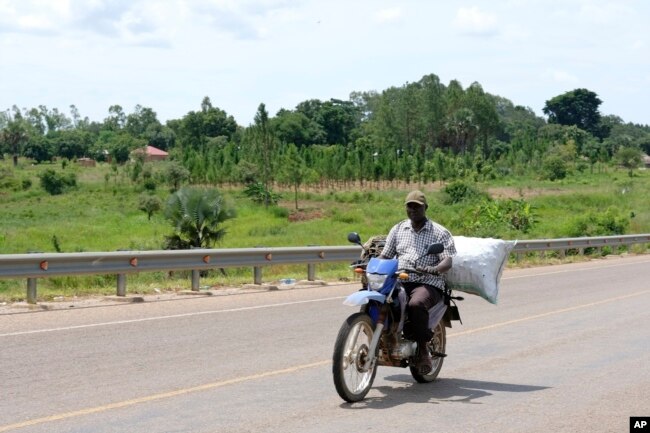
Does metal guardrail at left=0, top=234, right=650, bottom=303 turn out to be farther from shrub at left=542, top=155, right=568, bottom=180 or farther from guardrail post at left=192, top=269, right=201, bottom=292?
shrub at left=542, top=155, right=568, bottom=180

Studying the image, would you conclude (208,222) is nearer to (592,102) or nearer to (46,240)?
(46,240)

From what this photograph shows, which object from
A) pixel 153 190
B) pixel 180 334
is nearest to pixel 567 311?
pixel 180 334

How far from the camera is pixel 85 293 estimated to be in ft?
56.3

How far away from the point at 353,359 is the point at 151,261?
9533mm

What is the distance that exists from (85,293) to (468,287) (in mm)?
9356

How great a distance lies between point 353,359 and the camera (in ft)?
27.1

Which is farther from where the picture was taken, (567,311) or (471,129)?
(471,129)

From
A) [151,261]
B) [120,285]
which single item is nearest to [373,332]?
[120,285]

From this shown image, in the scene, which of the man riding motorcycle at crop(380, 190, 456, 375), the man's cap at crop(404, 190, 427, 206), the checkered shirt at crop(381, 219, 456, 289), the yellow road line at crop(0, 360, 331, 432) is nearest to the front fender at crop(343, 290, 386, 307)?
the man riding motorcycle at crop(380, 190, 456, 375)

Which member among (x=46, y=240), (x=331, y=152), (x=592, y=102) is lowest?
(x=46, y=240)

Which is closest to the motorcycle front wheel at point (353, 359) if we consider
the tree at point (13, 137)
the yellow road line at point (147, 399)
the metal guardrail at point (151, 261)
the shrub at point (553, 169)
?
the yellow road line at point (147, 399)

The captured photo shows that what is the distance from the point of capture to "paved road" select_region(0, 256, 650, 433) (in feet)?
25.2

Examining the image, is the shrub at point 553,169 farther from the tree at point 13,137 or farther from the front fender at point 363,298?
the front fender at point 363,298

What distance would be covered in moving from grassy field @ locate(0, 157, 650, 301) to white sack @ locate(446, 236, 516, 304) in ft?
29.4
